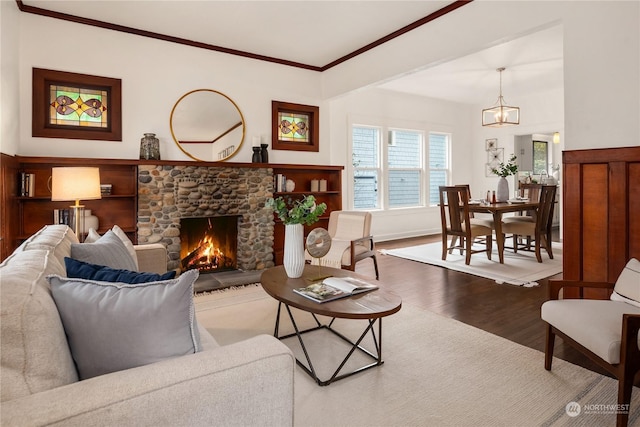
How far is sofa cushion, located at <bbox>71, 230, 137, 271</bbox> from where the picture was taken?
5.52 feet

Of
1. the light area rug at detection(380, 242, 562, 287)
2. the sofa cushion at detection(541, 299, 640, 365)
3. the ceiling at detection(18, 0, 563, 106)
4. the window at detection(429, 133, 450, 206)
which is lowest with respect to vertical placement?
the light area rug at detection(380, 242, 562, 287)

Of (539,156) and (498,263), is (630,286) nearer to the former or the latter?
(498,263)

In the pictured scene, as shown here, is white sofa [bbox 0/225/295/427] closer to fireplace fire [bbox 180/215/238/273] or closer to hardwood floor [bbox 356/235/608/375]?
hardwood floor [bbox 356/235/608/375]

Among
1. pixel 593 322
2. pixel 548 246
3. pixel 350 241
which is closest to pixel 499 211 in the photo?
pixel 548 246

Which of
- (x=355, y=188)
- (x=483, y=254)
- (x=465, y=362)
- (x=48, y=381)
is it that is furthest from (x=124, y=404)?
(x=355, y=188)

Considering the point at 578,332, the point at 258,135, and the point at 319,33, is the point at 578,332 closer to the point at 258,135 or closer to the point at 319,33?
the point at 319,33

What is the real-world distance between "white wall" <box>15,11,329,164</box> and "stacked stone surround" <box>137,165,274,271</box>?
0.38m

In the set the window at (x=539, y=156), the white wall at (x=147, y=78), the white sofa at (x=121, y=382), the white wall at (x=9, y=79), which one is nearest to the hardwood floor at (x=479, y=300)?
the white sofa at (x=121, y=382)

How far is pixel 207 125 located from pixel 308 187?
1774 millimetres

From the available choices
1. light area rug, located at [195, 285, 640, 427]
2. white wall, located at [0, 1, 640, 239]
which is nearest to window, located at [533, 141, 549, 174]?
white wall, located at [0, 1, 640, 239]

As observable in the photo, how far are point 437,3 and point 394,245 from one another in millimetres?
3924

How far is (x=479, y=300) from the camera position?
11.5ft

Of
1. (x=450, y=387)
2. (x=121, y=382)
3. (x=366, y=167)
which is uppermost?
(x=366, y=167)

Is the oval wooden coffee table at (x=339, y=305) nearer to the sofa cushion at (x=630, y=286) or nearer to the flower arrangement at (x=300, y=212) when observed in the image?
the flower arrangement at (x=300, y=212)
